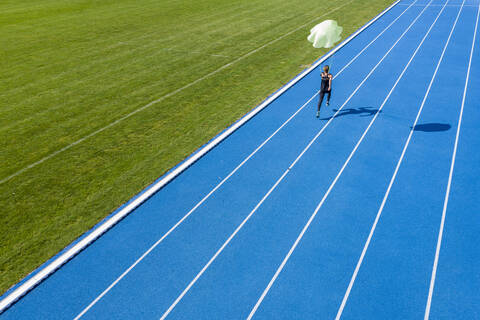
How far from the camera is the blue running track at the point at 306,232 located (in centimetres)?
536

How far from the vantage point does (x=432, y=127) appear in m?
9.66

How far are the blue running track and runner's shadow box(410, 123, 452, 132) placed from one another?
56mm

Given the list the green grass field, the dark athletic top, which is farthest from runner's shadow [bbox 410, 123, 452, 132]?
the green grass field

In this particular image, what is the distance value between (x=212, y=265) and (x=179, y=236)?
0.95 m

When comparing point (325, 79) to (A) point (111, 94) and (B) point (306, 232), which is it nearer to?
(B) point (306, 232)

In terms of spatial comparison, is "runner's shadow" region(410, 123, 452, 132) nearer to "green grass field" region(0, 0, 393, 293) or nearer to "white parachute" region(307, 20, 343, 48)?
"white parachute" region(307, 20, 343, 48)

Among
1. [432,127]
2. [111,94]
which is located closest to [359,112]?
[432,127]

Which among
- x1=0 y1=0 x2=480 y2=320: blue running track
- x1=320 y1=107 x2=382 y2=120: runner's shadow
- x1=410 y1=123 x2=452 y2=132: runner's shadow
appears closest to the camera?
x1=0 y1=0 x2=480 y2=320: blue running track

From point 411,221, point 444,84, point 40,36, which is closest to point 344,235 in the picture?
point 411,221

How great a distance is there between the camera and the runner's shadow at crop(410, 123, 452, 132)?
955cm

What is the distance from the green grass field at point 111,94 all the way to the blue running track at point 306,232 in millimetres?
1021

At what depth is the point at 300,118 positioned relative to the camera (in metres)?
10.4

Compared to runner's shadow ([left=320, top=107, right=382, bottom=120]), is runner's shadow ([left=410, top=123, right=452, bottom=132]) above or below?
below

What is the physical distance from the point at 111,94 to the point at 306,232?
918 cm
